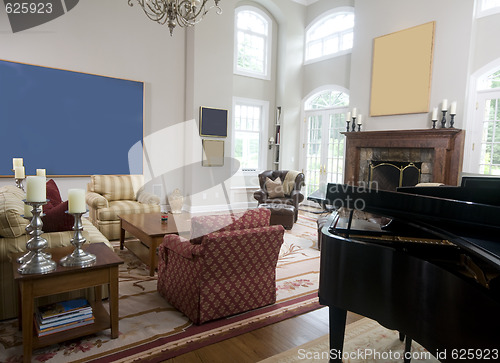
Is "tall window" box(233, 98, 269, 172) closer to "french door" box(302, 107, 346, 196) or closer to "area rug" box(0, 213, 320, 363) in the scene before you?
"french door" box(302, 107, 346, 196)

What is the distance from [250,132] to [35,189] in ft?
20.7

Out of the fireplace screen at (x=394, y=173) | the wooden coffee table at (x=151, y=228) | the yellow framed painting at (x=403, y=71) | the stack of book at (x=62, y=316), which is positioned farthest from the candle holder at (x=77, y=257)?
the yellow framed painting at (x=403, y=71)

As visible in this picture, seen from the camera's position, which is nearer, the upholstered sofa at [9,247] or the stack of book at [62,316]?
the stack of book at [62,316]

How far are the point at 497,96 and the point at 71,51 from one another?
6857mm

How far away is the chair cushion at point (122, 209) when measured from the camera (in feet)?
14.1

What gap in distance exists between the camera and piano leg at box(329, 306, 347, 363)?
1.77 meters

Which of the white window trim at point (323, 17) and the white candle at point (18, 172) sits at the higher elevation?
the white window trim at point (323, 17)

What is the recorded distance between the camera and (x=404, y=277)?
1506mm

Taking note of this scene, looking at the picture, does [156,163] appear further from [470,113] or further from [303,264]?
[470,113]

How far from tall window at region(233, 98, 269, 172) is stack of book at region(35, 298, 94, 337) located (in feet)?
18.6

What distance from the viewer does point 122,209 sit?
4.45 metres

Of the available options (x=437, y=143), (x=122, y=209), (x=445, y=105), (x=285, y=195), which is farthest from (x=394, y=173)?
(x=122, y=209)

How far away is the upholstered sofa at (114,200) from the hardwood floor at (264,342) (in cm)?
279

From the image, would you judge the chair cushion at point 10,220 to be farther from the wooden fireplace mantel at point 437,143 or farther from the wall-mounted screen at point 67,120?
the wooden fireplace mantel at point 437,143
